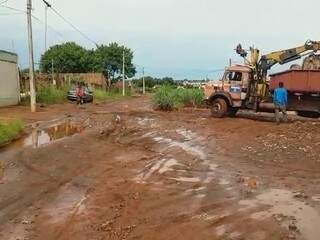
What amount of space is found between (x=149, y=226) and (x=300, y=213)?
2637 millimetres

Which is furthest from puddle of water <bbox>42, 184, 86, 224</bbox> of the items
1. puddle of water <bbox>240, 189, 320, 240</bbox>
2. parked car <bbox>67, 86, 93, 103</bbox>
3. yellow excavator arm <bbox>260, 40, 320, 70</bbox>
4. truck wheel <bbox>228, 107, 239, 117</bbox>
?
parked car <bbox>67, 86, 93, 103</bbox>

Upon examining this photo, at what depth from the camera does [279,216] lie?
357 inches

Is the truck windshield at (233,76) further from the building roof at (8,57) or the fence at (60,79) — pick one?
the fence at (60,79)

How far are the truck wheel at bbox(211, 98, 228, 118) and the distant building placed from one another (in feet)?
49.3

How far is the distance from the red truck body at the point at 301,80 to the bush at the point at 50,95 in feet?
73.7

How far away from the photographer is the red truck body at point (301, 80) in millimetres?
23750

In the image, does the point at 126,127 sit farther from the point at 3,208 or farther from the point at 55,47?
the point at 55,47

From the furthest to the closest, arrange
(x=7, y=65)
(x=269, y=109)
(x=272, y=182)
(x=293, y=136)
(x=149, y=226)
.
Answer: (x=7, y=65) < (x=269, y=109) < (x=293, y=136) < (x=272, y=182) < (x=149, y=226)

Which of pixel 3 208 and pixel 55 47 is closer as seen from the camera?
pixel 3 208

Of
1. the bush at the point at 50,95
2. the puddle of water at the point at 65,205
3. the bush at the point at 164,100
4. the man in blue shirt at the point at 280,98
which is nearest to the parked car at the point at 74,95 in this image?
the bush at the point at 50,95

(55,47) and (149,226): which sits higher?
(55,47)

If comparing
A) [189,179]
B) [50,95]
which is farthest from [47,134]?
[50,95]

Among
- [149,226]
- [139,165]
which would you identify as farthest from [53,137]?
[149,226]

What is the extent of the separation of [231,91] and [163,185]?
51.5ft
